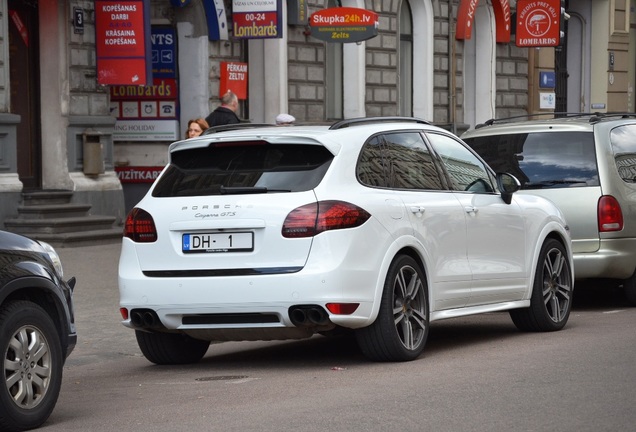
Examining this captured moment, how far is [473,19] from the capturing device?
111 feet

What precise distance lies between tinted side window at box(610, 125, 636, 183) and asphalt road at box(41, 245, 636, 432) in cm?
174

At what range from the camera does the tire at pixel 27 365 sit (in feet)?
24.5

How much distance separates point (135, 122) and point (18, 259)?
16406 mm

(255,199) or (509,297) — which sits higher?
(255,199)

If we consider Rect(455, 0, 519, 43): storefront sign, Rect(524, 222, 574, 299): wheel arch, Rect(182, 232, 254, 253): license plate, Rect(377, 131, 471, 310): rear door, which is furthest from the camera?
Rect(455, 0, 519, 43): storefront sign

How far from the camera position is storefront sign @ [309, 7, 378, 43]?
2369cm

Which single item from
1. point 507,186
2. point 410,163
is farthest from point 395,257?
point 507,186

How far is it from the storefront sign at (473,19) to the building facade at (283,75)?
0.04 metres

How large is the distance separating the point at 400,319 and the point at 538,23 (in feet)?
72.4

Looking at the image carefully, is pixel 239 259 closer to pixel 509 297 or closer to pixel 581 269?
pixel 509 297

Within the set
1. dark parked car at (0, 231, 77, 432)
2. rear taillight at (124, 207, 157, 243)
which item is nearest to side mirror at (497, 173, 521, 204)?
rear taillight at (124, 207, 157, 243)

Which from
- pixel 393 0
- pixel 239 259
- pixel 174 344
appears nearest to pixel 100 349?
pixel 174 344

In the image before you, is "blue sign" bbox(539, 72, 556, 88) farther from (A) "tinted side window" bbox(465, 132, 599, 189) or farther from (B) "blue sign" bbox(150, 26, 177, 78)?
(A) "tinted side window" bbox(465, 132, 599, 189)

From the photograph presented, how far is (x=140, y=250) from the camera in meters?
9.73
